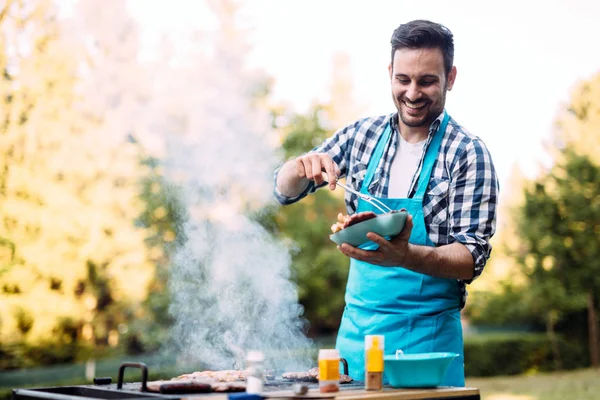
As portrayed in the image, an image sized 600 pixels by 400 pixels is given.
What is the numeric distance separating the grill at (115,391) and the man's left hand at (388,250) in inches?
15.1

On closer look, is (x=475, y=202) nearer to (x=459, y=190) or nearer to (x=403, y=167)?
(x=459, y=190)

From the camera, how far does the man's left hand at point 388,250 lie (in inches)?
81.9

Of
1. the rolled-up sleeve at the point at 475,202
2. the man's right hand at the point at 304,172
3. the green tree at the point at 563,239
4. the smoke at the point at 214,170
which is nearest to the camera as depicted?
the rolled-up sleeve at the point at 475,202

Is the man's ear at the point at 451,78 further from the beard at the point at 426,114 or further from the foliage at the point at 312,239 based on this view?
the foliage at the point at 312,239

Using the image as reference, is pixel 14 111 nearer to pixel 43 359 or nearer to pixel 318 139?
pixel 43 359

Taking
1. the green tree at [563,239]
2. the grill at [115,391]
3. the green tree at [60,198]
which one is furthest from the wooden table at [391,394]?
the green tree at [563,239]

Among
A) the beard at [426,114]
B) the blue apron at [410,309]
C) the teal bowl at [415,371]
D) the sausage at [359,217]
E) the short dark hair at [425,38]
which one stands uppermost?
the short dark hair at [425,38]

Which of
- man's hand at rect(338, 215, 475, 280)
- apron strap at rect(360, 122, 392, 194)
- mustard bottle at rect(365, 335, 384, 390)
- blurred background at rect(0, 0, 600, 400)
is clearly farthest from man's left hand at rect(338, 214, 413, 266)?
blurred background at rect(0, 0, 600, 400)

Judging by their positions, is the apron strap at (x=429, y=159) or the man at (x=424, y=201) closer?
the man at (x=424, y=201)

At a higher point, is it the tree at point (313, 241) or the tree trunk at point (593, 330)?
the tree at point (313, 241)

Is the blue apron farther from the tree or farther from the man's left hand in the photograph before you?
the tree

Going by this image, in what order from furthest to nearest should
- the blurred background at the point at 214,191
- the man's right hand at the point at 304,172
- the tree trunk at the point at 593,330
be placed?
the tree trunk at the point at 593,330, the blurred background at the point at 214,191, the man's right hand at the point at 304,172

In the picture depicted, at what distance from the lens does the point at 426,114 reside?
2.60 meters

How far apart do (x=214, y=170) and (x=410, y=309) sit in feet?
35.5
